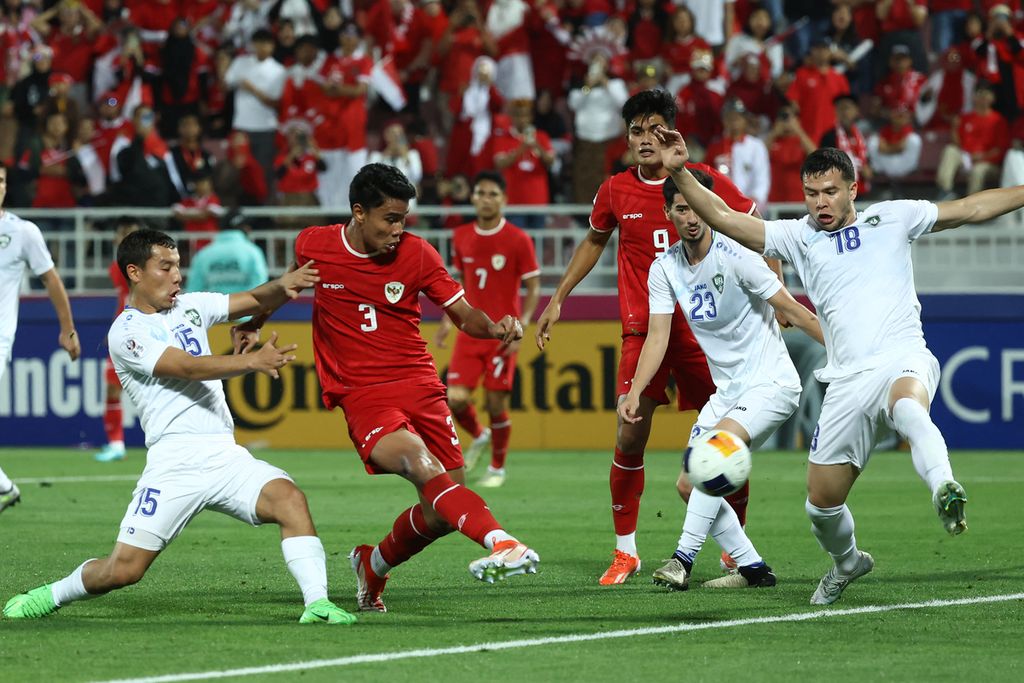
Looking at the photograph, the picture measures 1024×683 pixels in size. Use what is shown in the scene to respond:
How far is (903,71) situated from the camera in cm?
1969

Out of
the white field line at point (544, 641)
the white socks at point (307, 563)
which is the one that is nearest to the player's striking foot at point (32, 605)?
the white socks at point (307, 563)

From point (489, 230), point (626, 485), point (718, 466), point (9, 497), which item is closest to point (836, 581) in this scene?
point (718, 466)

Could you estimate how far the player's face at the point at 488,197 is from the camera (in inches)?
564

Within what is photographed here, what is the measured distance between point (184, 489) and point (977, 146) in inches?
519

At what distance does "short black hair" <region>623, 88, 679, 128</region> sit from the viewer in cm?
873

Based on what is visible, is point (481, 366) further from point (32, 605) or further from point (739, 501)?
point (32, 605)

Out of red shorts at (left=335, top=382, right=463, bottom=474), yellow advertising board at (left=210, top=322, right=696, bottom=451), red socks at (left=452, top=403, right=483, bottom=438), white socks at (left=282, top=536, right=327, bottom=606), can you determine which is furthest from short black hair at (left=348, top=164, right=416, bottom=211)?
yellow advertising board at (left=210, top=322, right=696, bottom=451)

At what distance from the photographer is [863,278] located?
7.56m

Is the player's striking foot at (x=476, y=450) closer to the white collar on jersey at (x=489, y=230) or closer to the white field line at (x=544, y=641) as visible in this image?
the white collar on jersey at (x=489, y=230)

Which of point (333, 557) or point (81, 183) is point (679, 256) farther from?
point (81, 183)

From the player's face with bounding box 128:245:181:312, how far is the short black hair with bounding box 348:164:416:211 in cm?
88

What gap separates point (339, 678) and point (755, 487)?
27.5 feet

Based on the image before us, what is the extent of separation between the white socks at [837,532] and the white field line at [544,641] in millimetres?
229

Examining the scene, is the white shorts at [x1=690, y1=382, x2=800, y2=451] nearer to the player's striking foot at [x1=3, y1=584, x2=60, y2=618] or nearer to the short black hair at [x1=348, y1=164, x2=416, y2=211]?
the short black hair at [x1=348, y1=164, x2=416, y2=211]
